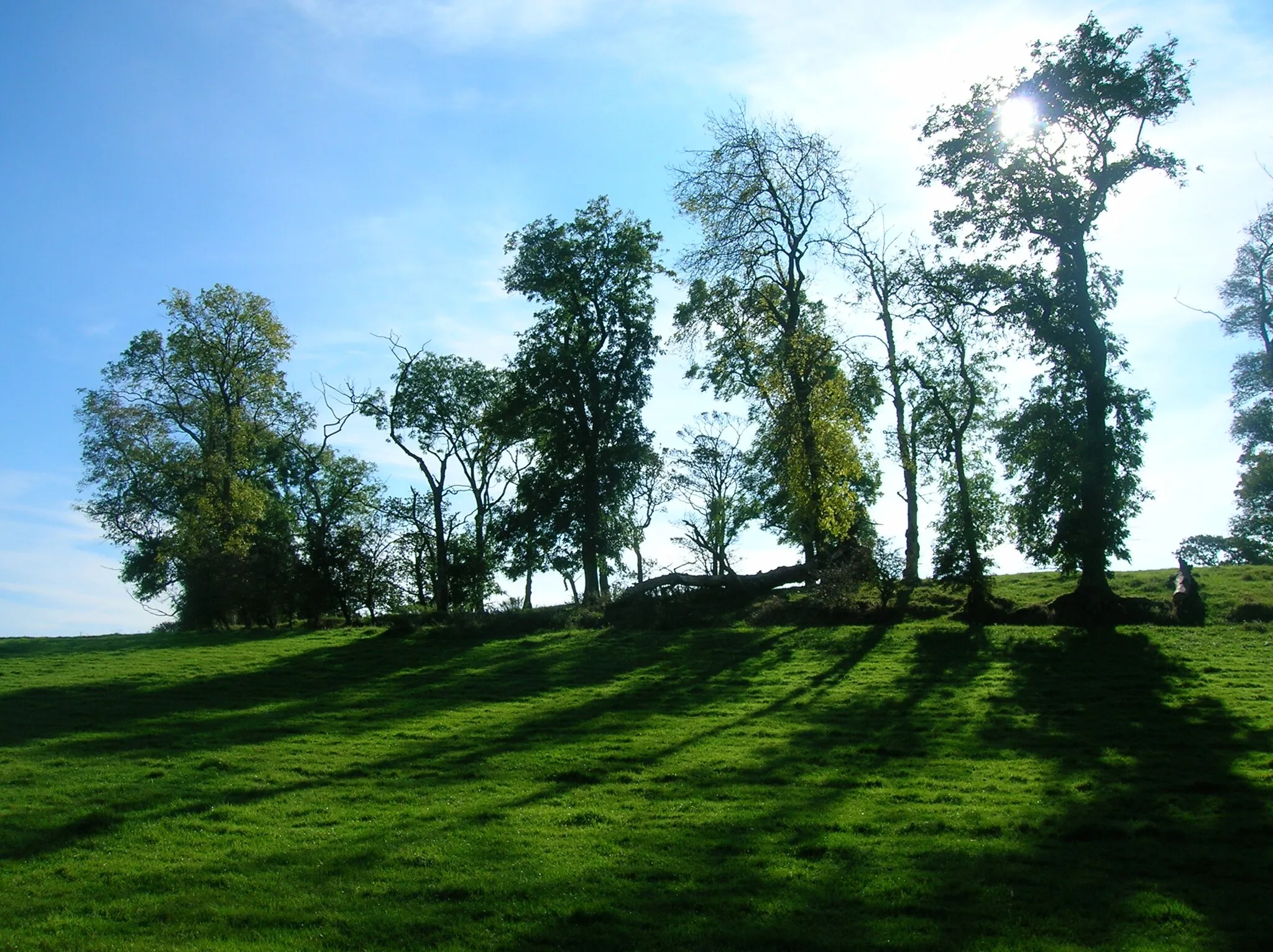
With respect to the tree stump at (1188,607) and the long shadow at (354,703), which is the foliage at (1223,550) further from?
the long shadow at (354,703)

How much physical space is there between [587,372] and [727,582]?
14.8 m

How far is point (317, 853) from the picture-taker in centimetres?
1327

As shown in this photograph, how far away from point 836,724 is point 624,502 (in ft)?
104

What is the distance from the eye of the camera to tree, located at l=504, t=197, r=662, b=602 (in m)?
49.0

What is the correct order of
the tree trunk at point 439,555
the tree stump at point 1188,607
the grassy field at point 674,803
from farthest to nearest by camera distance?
1. the tree trunk at point 439,555
2. the tree stump at point 1188,607
3. the grassy field at point 674,803

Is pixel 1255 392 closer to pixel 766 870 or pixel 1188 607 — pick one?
pixel 1188 607

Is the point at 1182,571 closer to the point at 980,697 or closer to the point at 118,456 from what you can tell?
the point at 980,697

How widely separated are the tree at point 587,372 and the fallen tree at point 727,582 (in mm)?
8055

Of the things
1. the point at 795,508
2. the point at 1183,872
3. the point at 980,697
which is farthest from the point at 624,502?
the point at 1183,872

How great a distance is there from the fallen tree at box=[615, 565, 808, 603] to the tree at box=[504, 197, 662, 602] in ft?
26.4

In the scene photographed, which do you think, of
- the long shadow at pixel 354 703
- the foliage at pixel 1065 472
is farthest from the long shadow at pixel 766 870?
the foliage at pixel 1065 472

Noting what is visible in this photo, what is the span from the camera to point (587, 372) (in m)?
48.6

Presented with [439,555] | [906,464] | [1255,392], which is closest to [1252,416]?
[1255,392]

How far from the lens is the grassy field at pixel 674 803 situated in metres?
10.6
